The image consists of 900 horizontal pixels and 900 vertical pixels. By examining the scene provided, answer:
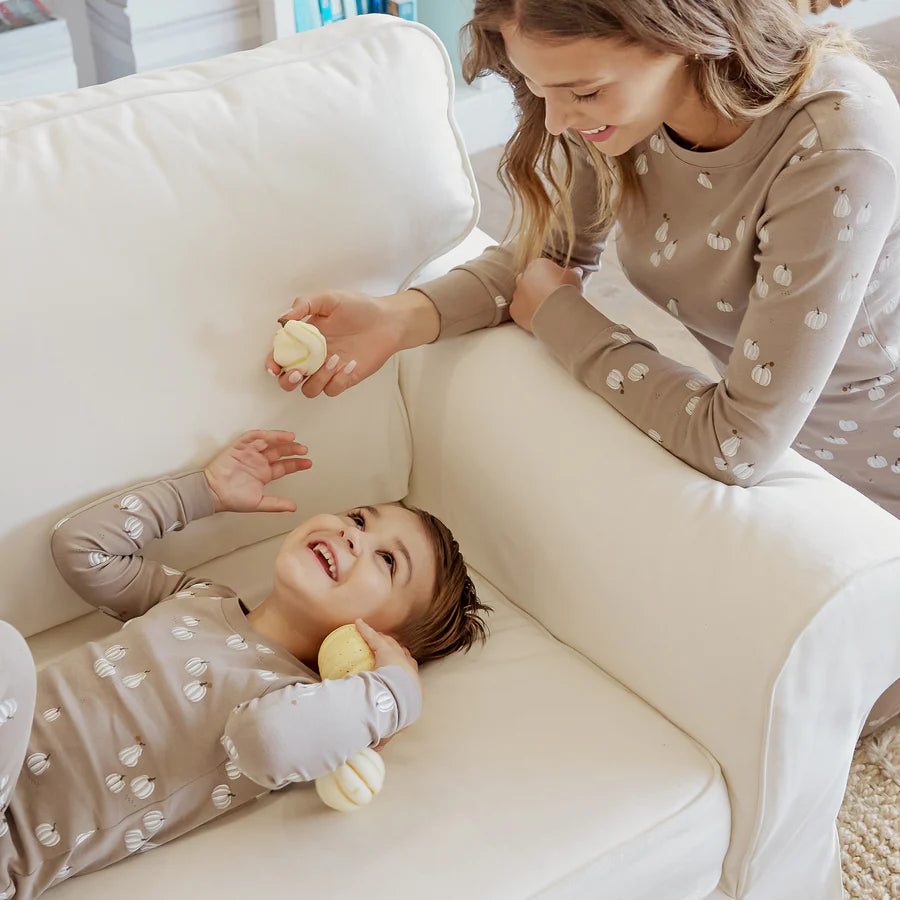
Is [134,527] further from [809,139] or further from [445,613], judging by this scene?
[809,139]

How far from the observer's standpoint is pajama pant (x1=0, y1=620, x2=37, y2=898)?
0.96 meters

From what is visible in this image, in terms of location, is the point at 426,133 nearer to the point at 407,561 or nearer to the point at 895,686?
the point at 407,561

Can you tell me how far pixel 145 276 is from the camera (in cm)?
118

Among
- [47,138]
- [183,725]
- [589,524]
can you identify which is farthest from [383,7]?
[183,725]

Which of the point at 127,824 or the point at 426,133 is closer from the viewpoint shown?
the point at 127,824

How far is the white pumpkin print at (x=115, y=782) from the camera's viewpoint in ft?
3.51

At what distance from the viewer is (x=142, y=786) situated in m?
1.08

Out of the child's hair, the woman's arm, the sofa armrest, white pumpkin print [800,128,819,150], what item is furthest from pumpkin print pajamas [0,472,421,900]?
white pumpkin print [800,128,819,150]

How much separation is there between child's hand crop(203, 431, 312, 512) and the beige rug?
0.86 metres

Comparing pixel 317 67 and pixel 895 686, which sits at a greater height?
pixel 317 67

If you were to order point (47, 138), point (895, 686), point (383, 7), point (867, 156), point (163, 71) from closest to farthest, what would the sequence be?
point (867, 156), point (47, 138), point (163, 71), point (895, 686), point (383, 7)

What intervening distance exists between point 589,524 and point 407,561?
233 millimetres

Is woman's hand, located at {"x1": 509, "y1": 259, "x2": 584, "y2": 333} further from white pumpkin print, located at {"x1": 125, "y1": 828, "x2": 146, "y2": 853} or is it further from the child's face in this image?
white pumpkin print, located at {"x1": 125, "y1": 828, "x2": 146, "y2": 853}

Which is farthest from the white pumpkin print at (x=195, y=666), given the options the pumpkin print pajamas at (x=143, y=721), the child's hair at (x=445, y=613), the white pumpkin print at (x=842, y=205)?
the white pumpkin print at (x=842, y=205)
